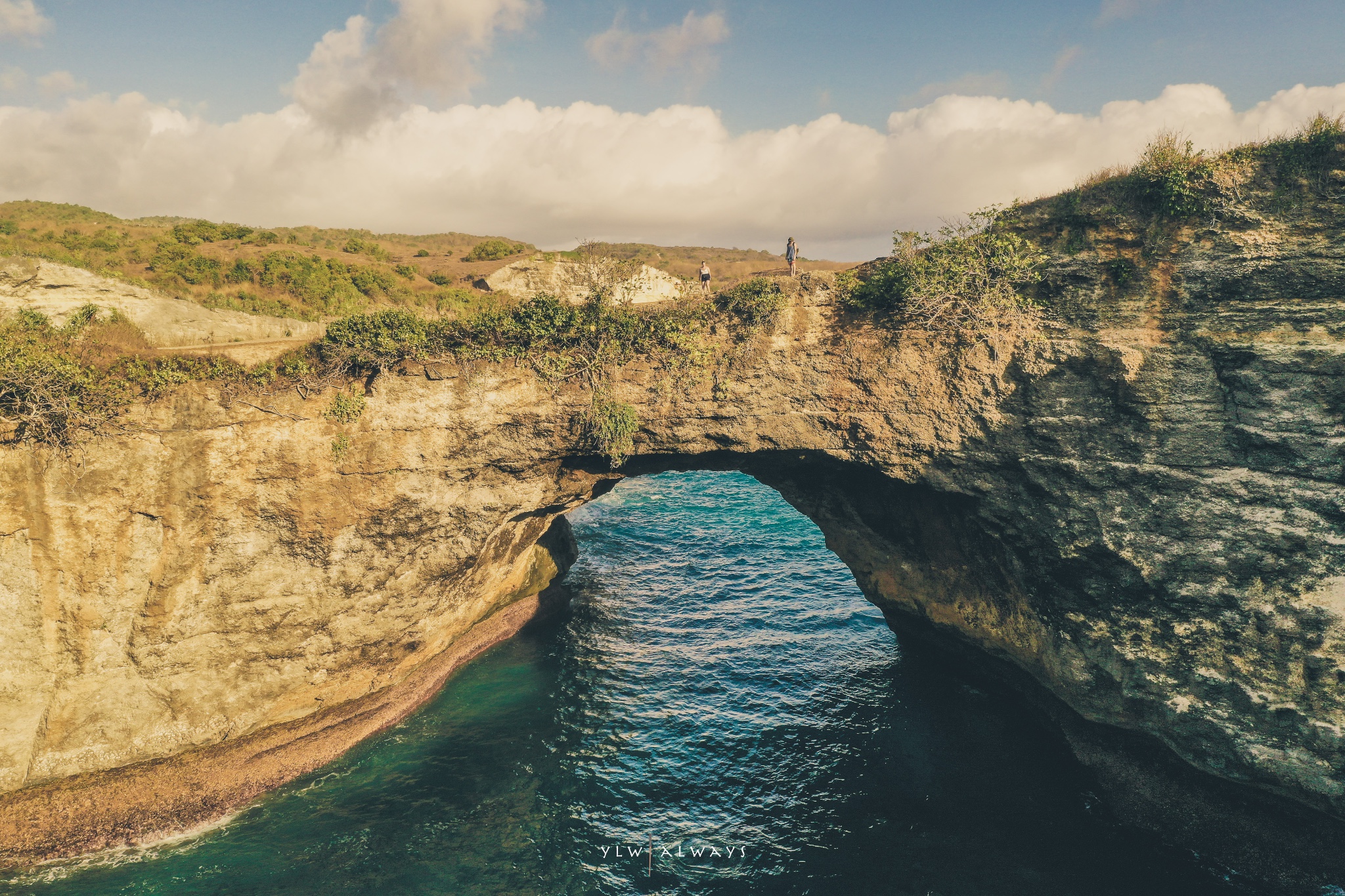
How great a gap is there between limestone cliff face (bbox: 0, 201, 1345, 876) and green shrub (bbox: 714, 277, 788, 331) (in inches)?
22.5

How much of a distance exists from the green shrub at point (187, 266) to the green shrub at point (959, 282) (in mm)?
23874

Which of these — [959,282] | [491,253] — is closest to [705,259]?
[491,253]

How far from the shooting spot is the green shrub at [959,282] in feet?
41.6

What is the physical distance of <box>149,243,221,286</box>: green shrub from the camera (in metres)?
21.6

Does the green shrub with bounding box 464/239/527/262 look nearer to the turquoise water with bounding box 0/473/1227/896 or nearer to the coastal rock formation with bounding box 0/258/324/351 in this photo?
the coastal rock formation with bounding box 0/258/324/351

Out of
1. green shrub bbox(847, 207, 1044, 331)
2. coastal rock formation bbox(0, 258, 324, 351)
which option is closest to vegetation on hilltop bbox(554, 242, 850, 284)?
green shrub bbox(847, 207, 1044, 331)

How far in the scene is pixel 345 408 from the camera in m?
13.1

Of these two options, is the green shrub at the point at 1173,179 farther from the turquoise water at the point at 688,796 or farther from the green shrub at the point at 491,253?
the green shrub at the point at 491,253

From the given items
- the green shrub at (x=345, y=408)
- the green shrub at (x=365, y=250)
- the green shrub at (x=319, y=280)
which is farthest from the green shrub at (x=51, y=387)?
the green shrub at (x=365, y=250)

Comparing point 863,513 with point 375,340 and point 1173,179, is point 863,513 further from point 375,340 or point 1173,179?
point 375,340

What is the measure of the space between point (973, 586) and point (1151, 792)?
5.04 metres

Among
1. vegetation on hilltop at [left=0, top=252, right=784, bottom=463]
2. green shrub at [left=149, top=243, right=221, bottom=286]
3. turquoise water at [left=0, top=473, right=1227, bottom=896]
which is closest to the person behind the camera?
turquoise water at [left=0, top=473, right=1227, bottom=896]

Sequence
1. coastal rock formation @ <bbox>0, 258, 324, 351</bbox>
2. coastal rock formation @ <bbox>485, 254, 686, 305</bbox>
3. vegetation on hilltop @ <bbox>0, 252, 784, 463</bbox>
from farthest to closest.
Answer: coastal rock formation @ <bbox>485, 254, 686, 305</bbox> < coastal rock formation @ <bbox>0, 258, 324, 351</bbox> < vegetation on hilltop @ <bbox>0, 252, 784, 463</bbox>

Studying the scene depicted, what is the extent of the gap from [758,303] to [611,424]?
4.74 m
